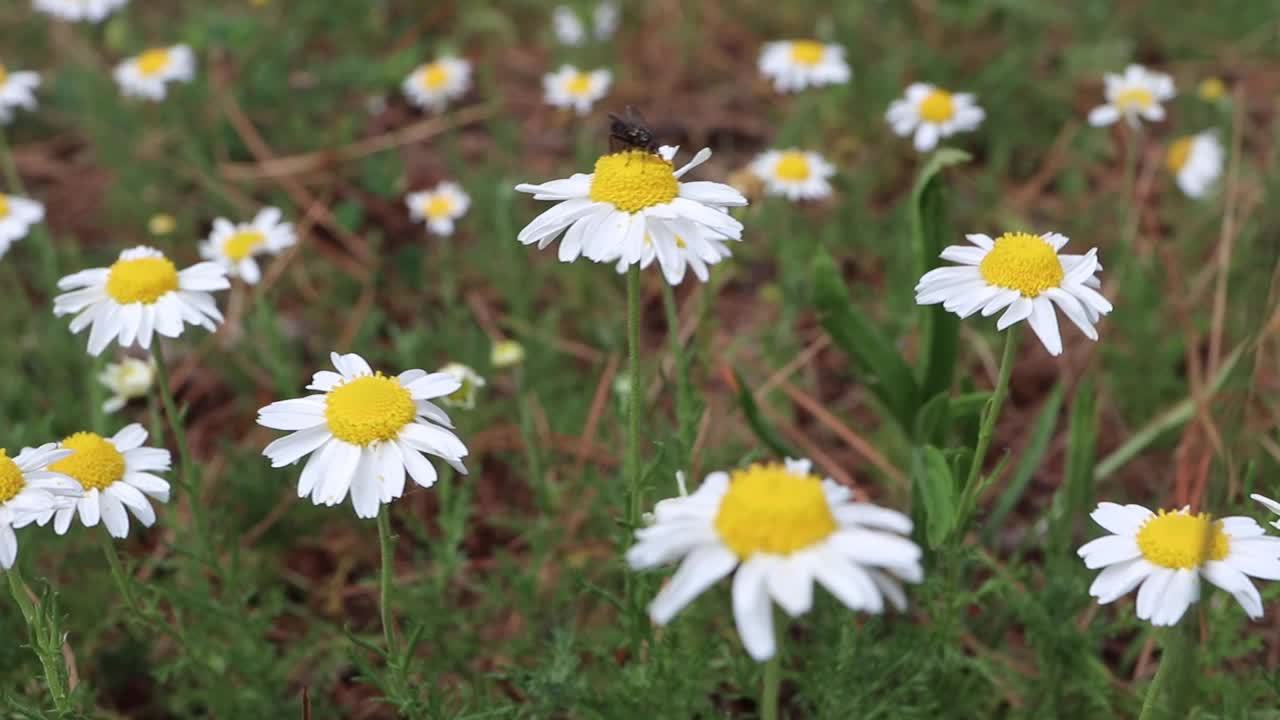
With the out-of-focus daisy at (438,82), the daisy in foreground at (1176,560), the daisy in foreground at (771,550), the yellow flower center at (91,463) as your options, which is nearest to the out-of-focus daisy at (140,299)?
the yellow flower center at (91,463)

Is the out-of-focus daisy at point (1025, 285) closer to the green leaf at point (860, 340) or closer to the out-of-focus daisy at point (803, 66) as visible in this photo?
the green leaf at point (860, 340)

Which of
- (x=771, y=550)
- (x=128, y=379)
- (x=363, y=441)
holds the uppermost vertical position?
(x=771, y=550)

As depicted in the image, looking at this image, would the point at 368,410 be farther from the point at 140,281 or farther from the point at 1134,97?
the point at 1134,97

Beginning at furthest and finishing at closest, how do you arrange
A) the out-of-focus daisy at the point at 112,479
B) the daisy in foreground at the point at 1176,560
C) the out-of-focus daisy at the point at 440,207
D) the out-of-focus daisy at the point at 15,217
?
the out-of-focus daisy at the point at 440,207, the out-of-focus daisy at the point at 15,217, the out-of-focus daisy at the point at 112,479, the daisy in foreground at the point at 1176,560

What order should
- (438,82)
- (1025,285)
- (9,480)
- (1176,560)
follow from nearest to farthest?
(1176,560)
(9,480)
(1025,285)
(438,82)

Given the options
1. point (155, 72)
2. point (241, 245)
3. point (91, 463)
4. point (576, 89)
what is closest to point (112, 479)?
point (91, 463)

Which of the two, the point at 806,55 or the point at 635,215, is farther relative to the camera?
the point at 806,55

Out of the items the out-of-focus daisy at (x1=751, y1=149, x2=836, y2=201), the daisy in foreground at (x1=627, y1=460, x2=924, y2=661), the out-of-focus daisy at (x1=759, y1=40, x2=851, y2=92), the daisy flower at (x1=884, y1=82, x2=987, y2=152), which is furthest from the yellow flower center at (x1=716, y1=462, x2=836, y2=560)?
the out-of-focus daisy at (x1=759, y1=40, x2=851, y2=92)
